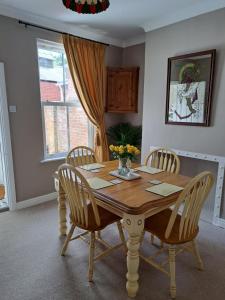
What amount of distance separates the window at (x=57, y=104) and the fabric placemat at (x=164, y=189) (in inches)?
82.2

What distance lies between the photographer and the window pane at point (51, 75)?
3160 millimetres

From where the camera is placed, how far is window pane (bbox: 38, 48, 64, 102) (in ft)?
10.4

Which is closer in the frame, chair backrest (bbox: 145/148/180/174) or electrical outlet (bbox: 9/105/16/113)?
chair backrest (bbox: 145/148/180/174)

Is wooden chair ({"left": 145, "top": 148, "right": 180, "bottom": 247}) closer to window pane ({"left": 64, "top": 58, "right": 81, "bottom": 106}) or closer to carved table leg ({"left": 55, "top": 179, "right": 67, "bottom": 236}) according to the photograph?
carved table leg ({"left": 55, "top": 179, "right": 67, "bottom": 236})

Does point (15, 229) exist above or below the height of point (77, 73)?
below

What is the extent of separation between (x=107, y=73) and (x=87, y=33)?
0.71m

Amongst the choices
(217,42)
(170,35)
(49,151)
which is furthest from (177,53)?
(49,151)

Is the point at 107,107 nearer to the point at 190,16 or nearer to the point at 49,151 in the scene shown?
the point at 49,151

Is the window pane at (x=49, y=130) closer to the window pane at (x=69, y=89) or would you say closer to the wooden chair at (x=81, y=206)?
the window pane at (x=69, y=89)

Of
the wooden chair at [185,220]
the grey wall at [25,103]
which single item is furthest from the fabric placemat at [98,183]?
the grey wall at [25,103]

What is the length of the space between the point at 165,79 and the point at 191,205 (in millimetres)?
2057

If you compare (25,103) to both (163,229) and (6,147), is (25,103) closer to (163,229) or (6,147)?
(6,147)

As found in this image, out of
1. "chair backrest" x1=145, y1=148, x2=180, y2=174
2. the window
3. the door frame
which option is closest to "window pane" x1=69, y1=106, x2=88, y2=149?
the window

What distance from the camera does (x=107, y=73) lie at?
12.5 feet
